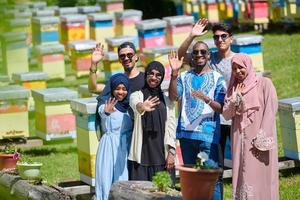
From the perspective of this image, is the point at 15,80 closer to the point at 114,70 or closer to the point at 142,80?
the point at 114,70

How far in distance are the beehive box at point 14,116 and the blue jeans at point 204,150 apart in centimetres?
566

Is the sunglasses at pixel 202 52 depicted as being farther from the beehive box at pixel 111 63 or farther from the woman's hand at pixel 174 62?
the beehive box at pixel 111 63

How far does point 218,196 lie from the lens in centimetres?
622

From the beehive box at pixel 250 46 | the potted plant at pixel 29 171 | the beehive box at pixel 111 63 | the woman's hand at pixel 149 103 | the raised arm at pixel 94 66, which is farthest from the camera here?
the beehive box at pixel 111 63

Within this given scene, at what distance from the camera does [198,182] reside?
4.97 metres

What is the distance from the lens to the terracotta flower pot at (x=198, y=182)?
4945 millimetres

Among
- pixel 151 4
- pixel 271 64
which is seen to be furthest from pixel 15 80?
pixel 151 4

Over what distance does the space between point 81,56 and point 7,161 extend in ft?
32.9

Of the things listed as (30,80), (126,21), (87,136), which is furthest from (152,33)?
(87,136)

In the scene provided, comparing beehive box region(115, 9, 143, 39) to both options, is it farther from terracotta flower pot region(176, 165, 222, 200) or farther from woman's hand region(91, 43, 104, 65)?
terracotta flower pot region(176, 165, 222, 200)

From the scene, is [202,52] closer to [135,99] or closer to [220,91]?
[220,91]

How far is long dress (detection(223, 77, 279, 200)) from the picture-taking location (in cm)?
573

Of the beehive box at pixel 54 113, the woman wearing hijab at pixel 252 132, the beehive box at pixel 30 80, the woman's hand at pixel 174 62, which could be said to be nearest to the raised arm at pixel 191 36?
the woman's hand at pixel 174 62

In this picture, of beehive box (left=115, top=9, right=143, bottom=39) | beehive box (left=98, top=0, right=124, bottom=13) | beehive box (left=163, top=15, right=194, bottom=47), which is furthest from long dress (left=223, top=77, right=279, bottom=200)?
beehive box (left=98, top=0, right=124, bottom=13)
